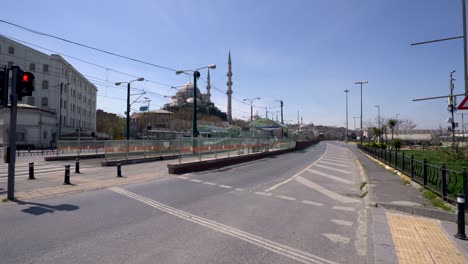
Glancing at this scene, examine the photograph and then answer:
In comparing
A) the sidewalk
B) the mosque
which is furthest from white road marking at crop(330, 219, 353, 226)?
the mosque

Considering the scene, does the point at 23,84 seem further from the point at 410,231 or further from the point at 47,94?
the point at 47,94

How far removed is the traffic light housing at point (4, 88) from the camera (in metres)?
9.23

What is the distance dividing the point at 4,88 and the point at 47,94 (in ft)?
188

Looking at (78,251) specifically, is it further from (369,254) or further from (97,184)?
(97,184)

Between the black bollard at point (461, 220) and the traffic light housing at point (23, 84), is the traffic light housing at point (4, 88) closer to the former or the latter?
the traffic light housing at point (23, 84)

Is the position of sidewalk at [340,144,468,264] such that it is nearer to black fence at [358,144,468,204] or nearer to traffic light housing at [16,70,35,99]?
black fence at [358,144,468,204]

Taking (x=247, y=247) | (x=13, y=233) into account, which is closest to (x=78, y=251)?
(x=13, y=233)

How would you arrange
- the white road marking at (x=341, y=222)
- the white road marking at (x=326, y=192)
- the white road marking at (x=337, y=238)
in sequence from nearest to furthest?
the white road marking at (x=337, y=238)
the white road marking at (x=341, y=222)
the white road marking at (x=326, y=192)

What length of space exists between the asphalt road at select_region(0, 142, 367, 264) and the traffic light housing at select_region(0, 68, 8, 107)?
3.06 metres

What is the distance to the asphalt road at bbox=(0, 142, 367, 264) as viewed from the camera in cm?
506

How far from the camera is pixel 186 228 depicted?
6.53 m

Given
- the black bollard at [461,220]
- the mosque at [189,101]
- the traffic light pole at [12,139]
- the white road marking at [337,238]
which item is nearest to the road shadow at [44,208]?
the traffic light pole at [12,139]

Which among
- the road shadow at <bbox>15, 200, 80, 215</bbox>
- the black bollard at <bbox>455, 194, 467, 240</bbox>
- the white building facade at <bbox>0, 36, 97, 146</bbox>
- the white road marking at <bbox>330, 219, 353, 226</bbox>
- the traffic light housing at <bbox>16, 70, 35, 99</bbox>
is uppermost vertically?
the white building facade at <bbox>0, 36, 97, 146</bbox>

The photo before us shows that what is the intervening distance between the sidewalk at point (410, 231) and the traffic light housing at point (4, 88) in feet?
32.9
